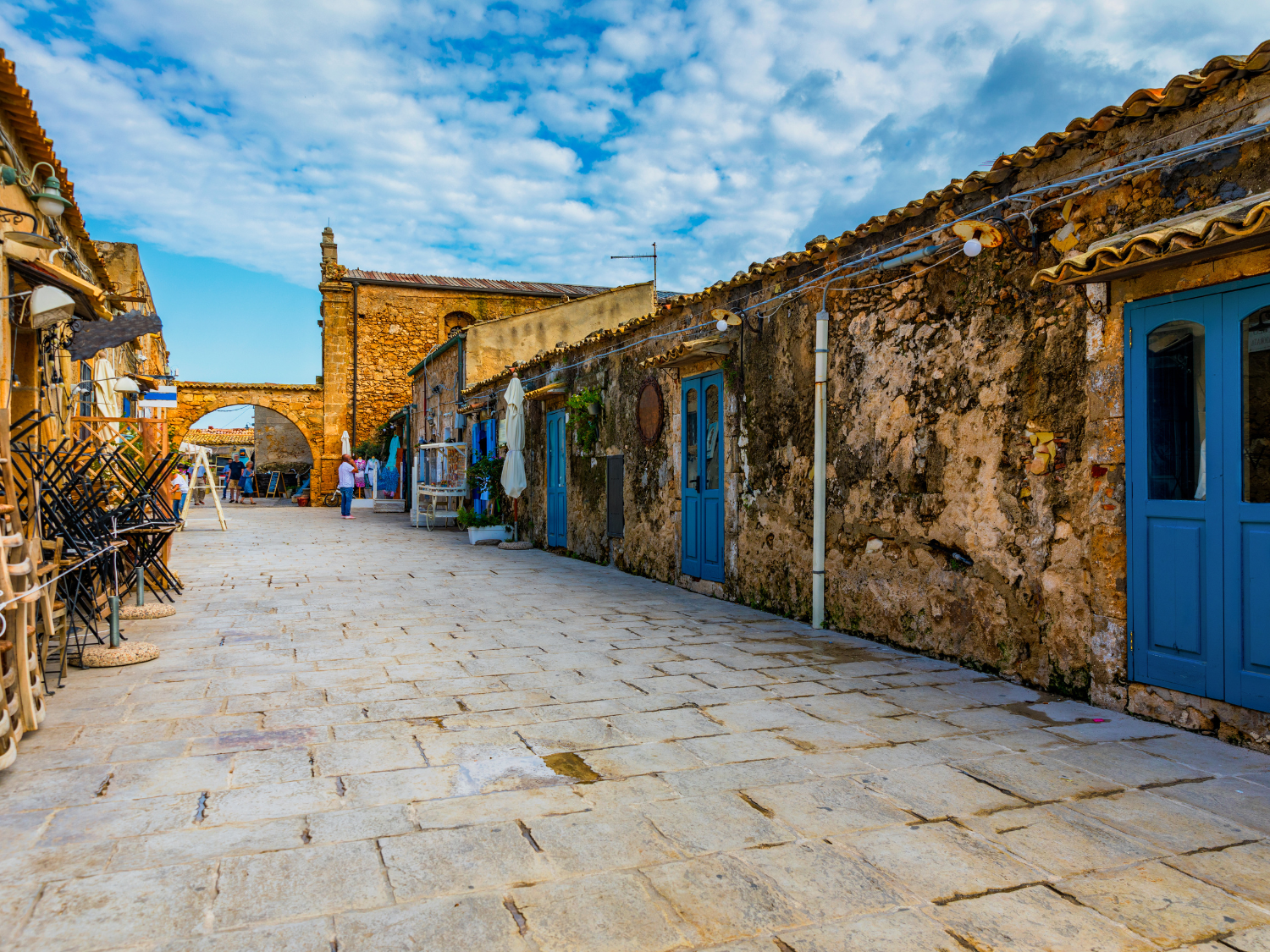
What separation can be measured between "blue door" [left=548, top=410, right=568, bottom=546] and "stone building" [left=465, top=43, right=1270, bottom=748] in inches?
199

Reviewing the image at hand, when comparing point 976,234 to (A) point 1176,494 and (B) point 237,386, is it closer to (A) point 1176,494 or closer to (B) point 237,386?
(A) point 1176,494

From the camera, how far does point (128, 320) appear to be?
6461mm

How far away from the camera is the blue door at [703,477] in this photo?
7656 mm

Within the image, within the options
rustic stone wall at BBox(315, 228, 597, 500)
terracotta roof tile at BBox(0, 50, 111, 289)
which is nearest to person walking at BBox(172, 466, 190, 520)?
terracotta roof tile at BBox(0, 50, 111, 289)

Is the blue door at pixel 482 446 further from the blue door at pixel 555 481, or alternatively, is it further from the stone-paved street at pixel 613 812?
the stone-paved street at pixel 613 812

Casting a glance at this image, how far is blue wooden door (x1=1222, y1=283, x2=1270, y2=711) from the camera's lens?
333 centimetres

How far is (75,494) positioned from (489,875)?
5.25 m

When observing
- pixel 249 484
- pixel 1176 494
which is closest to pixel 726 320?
pixel 1176 494

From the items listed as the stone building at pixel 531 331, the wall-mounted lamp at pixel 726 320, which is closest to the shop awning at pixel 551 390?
the wall-mounted lamp at pixel 726 320

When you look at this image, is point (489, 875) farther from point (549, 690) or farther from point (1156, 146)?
point (1156, 146)

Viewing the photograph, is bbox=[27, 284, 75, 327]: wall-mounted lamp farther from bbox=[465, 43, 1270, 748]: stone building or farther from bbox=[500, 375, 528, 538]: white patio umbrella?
bbox=[500, 375, 528, 538]: white patio umbrella

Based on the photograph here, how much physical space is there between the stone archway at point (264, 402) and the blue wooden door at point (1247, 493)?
86.9ft

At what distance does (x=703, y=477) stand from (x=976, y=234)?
12.5ft

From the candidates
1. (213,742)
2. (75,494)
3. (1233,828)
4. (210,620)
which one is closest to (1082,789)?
(1233,828)
